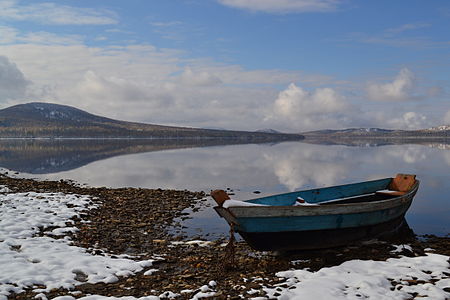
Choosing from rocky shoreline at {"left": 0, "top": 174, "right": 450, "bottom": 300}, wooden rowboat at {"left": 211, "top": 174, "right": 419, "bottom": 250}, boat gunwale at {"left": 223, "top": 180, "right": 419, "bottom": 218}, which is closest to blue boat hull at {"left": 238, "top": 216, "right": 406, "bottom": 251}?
wooden rowboat at {"left": 211, "top": 174, "right": 419, "bottom": 250}

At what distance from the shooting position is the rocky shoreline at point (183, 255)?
28.4ft

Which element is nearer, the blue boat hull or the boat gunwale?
the boat gunwale

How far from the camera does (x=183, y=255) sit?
11.8m

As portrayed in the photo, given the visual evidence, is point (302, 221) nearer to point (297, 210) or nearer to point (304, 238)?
point (297, 210)

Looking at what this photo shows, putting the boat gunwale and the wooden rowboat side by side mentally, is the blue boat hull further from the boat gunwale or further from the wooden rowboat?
the boat gunwale

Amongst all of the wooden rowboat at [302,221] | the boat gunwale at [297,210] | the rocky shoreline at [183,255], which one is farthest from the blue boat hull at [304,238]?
the boat gunwale at [297,210]

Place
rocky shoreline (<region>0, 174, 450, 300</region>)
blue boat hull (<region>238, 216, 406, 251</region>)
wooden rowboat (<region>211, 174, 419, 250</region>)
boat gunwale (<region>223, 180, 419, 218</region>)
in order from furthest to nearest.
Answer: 1. blue boat hull (<region>238, 216, 406, 251</region>)
2. wooden rowboat (<region>211, 174, 419, 250</region>)
3. boat gunwale (<region>223, 180, 419, 218</region>)
4. rocky shoreline (<region>0, 174, 450, 300</region>)

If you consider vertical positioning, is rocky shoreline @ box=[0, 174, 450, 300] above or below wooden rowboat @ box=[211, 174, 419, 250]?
below

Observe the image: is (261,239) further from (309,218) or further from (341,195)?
(341,195)

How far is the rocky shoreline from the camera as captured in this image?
28.4ft

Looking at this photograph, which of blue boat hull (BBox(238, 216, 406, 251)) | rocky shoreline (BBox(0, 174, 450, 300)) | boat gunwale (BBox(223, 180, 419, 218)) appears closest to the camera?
rocky shoreline (BBox(0, 174, 450, 300))

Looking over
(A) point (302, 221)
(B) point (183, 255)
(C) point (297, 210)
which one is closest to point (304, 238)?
(A) point (302, 221)

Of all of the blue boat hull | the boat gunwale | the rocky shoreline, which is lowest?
the rocky shoreline

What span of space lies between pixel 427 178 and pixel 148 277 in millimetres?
35945
